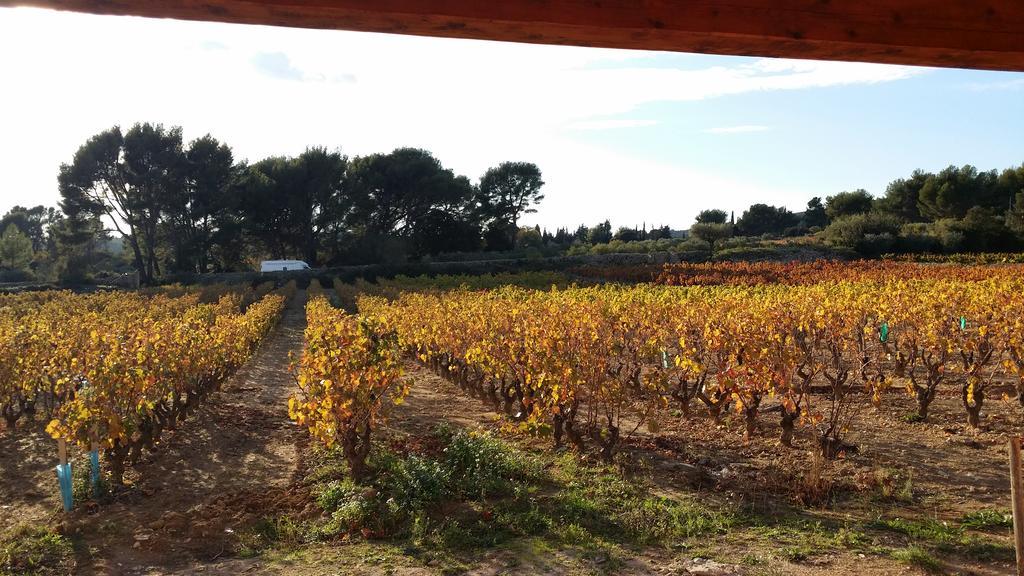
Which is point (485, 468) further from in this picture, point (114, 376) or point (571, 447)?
point (114, 376)

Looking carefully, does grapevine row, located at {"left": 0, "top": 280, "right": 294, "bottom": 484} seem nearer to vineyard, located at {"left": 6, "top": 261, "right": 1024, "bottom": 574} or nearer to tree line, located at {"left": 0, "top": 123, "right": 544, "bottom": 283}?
vineyard, located at {"left": 6, "top": 261, "right": 1024, "bottom": 574}

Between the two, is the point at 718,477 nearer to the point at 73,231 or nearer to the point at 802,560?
the point at 802,560

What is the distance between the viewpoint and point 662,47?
2.79 metres

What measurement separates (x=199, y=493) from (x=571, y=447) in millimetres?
3167

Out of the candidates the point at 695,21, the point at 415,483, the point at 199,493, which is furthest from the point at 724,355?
the point at 695,21

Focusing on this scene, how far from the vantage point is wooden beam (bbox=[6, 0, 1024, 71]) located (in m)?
2.39

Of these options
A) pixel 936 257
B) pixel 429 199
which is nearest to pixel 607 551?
pixel 936 257

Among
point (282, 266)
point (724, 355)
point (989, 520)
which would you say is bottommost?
point (989, 520)

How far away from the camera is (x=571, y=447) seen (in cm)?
652


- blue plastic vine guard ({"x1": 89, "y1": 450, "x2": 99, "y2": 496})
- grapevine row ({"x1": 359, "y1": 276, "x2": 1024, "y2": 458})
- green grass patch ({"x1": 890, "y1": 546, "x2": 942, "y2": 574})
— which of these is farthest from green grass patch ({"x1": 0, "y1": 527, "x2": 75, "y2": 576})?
green grass patch ({"x1": 890, "y1": 546, "x2": 942, "y2": 574})

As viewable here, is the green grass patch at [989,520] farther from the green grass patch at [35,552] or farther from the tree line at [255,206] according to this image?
the tree line at [255,206]

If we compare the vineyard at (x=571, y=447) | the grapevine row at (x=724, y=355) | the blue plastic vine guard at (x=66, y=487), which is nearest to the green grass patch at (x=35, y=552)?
the vineyard at (x=571, y=447)

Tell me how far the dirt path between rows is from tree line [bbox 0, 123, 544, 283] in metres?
36.0

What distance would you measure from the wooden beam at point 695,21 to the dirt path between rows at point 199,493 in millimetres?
3243
